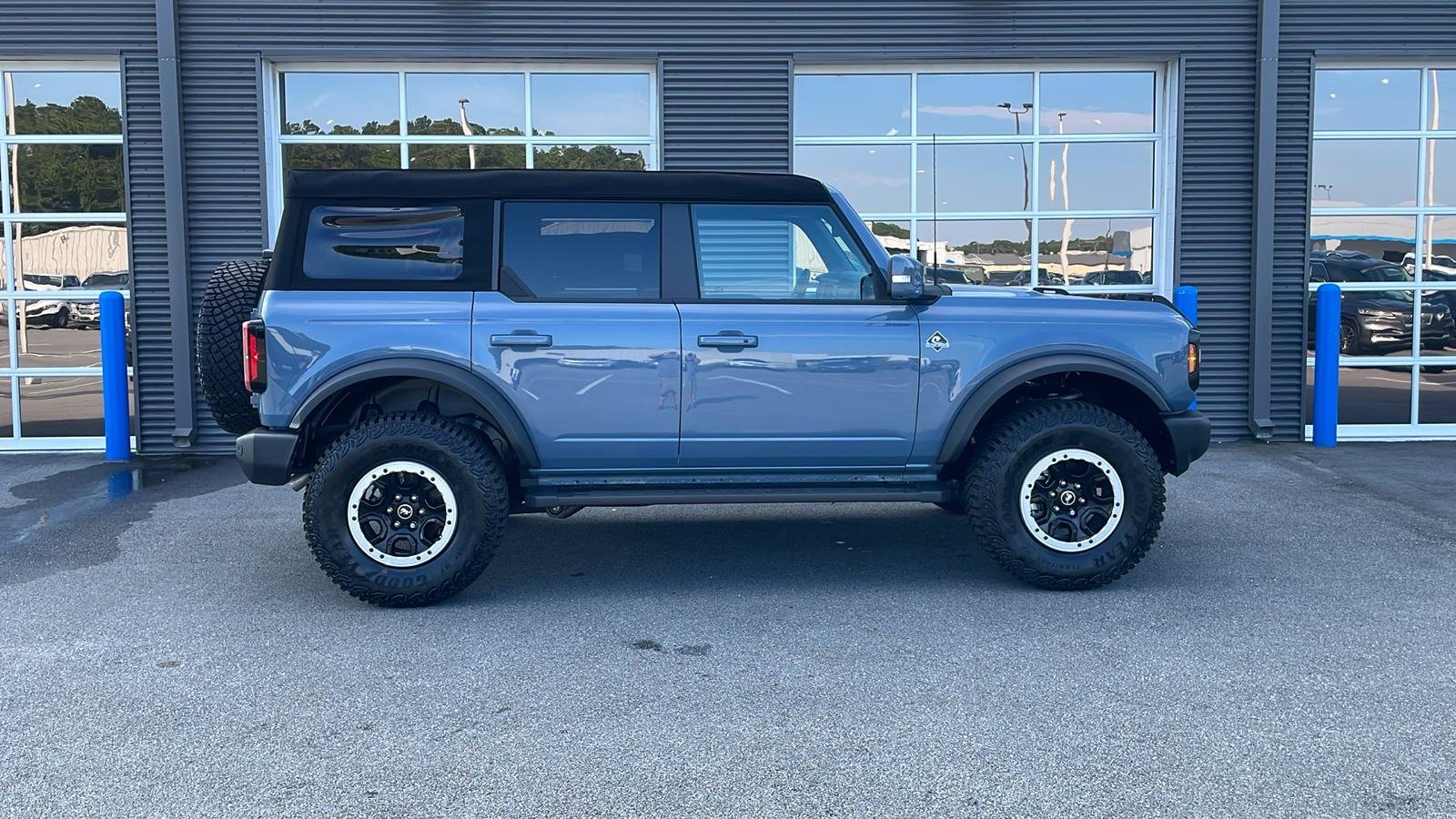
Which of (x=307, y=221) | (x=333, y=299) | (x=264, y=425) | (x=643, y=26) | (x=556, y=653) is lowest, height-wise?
(x=556, y=653)

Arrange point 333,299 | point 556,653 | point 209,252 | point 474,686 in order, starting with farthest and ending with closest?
point 209,252 < point 333,299 < point 556,653 < point 474,686

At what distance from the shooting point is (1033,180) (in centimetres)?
1074

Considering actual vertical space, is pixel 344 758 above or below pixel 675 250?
below

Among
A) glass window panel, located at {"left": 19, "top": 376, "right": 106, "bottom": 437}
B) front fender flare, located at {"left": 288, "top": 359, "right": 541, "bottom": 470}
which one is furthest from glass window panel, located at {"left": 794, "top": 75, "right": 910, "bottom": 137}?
glass window panel, located at {"left": 19, "top": 376, "right": 106, "bottom": 437}

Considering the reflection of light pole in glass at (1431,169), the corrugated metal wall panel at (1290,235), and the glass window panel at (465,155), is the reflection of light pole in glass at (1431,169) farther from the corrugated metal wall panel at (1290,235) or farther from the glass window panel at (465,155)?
the glass window panel at (465,155)

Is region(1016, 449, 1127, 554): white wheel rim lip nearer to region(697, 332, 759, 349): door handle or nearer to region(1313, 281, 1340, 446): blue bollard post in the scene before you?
region(697, 332, 759, 349): door handle

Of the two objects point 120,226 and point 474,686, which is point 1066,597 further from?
point 120,226

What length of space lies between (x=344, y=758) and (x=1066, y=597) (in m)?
3.23

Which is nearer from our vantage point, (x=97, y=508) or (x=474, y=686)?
(x=474, y=686)

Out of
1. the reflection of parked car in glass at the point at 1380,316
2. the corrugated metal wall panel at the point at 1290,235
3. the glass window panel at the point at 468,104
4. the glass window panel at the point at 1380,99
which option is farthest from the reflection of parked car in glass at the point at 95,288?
the reflection of parked car in glass at the point at 1380,316

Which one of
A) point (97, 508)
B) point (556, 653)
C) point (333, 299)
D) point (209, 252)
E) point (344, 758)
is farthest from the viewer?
point (209, 252)

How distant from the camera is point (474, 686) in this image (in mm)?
4363

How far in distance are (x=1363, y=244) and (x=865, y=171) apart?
4.31 meters

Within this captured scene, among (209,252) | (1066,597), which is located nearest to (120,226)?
(209,252)
